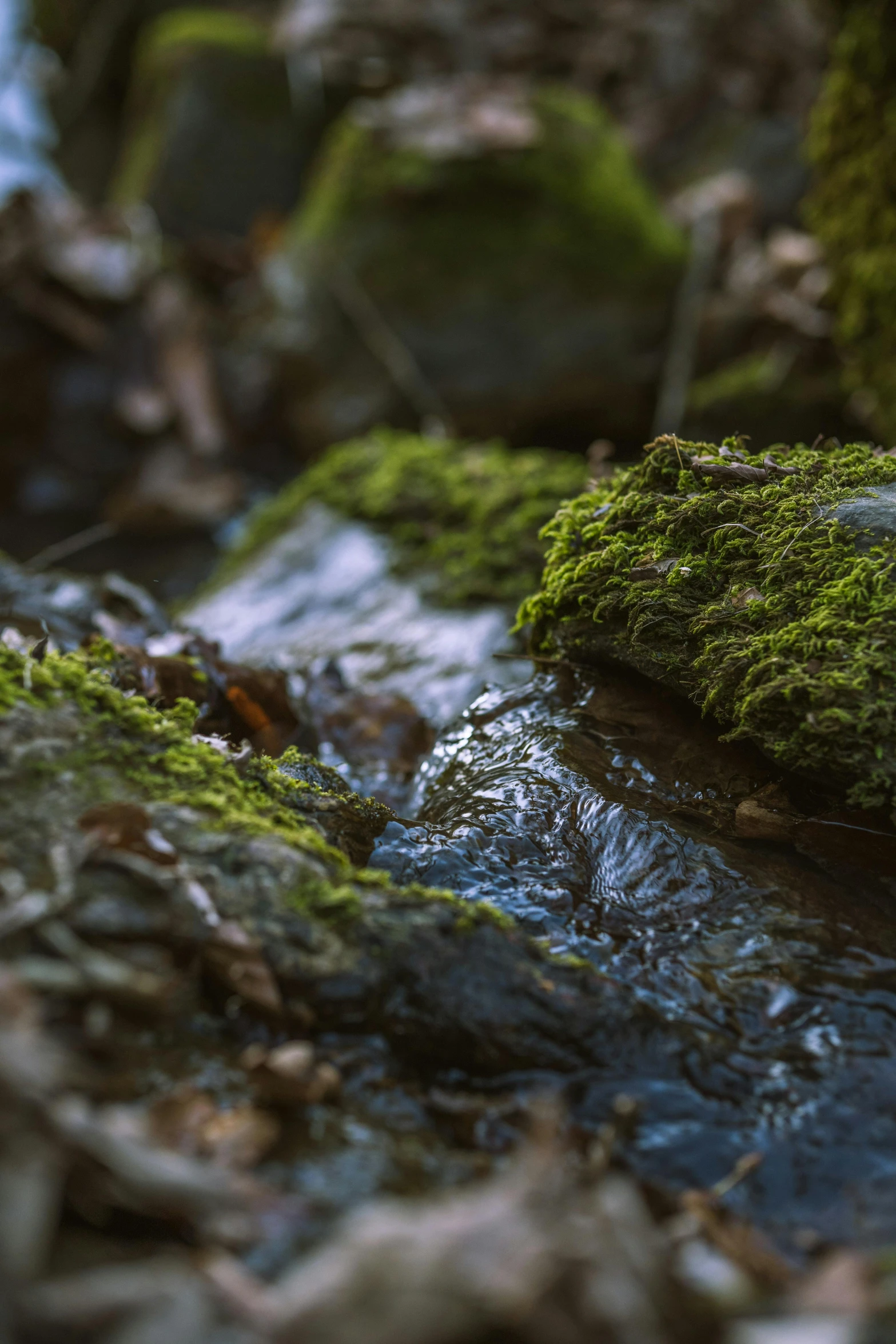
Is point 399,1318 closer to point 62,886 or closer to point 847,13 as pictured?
point 62,886

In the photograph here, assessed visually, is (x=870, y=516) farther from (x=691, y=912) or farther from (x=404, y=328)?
(x=404, y=328)

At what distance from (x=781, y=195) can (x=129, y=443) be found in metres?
6.58

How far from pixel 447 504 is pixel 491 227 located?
3416 mm

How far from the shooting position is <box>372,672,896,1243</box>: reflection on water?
1.47 m

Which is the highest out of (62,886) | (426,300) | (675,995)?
(426,300)

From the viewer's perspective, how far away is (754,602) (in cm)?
211

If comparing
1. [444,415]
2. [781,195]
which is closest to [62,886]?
[444,415]

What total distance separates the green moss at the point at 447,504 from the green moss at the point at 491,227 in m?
2.21

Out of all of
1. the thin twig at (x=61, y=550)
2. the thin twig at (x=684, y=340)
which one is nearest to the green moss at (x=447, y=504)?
the thin twig at (x=61, y=550)

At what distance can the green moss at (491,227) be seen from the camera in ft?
21.0

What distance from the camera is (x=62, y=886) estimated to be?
144 cm

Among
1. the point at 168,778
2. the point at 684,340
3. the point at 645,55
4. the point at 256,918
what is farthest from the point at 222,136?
the point at 256,918

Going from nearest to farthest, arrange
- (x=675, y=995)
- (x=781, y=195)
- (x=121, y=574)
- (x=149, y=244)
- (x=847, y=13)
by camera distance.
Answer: (x=675, y=995), (x=847, y=13), (x=121, y=574), (x=149, y=244), (x=781, y=195)

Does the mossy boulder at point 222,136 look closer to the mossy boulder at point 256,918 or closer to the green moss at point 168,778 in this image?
the green moss at point 168,778
